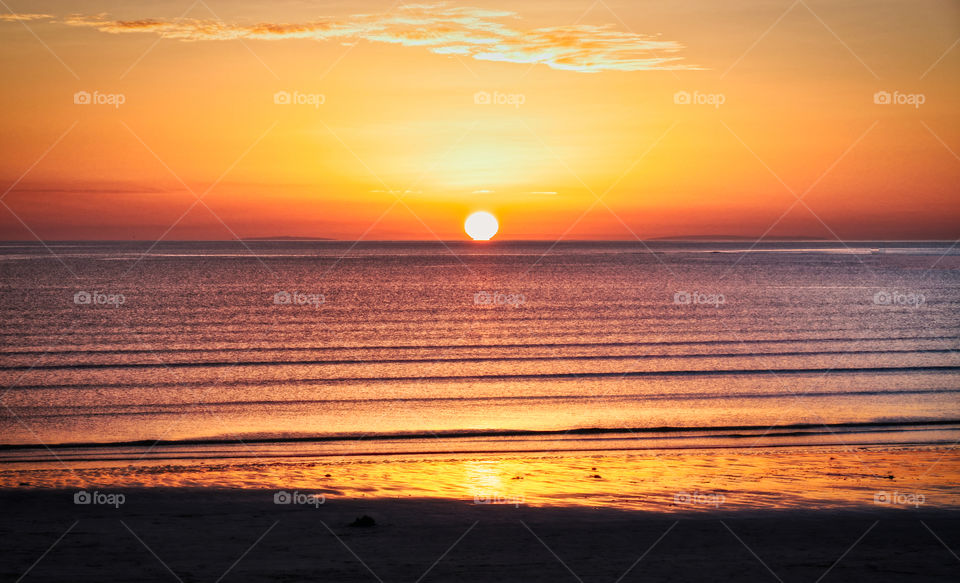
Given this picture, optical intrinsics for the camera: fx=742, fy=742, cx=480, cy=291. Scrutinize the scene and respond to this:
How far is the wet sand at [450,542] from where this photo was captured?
845 centimetres

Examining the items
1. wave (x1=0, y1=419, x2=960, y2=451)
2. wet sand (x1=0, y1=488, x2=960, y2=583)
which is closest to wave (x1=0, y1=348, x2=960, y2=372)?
wave (x1=0, y1=419, x2=960, y2=451)

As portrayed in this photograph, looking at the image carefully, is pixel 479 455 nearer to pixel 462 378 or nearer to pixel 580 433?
pixel 580 433

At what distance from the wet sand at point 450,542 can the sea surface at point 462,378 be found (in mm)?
4924

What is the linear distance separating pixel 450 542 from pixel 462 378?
17.5 m

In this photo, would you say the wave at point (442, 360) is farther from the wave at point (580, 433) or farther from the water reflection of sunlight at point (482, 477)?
the water reflection of sunlight at point (482, 477)

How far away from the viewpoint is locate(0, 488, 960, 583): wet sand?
27.7ft

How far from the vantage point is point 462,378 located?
27.2m

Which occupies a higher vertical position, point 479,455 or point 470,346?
point 470,346

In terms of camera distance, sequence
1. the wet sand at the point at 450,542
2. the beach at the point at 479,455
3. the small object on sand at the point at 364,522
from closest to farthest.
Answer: the wet sand at the point at 450,542
the beach at the point at 479,455
the small object on sand at the point at 364,522

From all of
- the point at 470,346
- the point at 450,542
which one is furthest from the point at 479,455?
the point at 470,346

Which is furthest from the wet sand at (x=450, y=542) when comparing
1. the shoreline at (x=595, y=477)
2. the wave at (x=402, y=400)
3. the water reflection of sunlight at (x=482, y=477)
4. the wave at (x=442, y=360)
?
the wave at (x=442, y=360)

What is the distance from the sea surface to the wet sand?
4.92 metres

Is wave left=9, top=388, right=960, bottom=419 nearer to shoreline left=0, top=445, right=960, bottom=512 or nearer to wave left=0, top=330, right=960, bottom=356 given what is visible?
shoreline left=0, top=445, right=960, bottom=512

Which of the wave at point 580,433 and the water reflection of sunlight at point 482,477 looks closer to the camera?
the water reflection of sunlight at point 482,477
